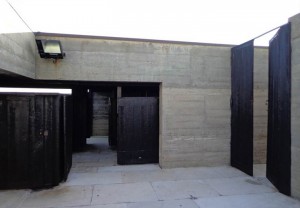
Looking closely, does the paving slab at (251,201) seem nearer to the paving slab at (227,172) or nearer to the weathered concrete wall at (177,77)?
the paving slab at (227,172)

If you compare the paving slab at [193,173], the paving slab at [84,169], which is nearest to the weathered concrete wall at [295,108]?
the paving slab at [193,173]

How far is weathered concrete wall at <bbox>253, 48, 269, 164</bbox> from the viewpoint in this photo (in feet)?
23.3

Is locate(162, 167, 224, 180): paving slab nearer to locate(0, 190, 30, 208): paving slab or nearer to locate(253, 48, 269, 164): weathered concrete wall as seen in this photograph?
locate(253, 48, 269, 164): weathered concrete wall

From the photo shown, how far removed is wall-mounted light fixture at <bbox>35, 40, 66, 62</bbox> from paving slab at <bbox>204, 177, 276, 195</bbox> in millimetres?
4562

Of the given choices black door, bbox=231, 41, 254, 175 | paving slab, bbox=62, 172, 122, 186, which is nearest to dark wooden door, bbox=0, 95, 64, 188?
paving slab, bbox=62, 172, 122, 186

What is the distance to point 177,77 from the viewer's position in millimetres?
6641

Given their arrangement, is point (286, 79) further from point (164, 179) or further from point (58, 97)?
point (58, 97)

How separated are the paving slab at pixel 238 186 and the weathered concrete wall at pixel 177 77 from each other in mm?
1183

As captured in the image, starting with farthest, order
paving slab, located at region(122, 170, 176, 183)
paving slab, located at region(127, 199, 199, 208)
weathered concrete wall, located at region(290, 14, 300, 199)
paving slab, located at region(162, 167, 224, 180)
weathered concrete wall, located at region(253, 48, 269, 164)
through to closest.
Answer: weathered concrete wall, located at region(253, 48, 269, 164) → paving slab, located at region(162, 167, 224, 180) → paving slab, located at region(122, 170, 176, 183) → weathered concrete wall, located at region(290, 14, 300, 199) → paving slab, located at region(127, 199, 199, 208)

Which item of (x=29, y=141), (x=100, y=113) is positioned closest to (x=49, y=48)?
(x=29, y=141)

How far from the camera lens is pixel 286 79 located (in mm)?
4727

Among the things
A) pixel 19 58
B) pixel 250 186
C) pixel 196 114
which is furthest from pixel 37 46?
pixel 250 186

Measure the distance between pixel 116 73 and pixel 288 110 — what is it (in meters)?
3.99

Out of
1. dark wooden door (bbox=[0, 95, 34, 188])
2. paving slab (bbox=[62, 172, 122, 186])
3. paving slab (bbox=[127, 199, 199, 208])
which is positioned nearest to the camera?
paving slab (bbox=[127, 199, 199, 208])
